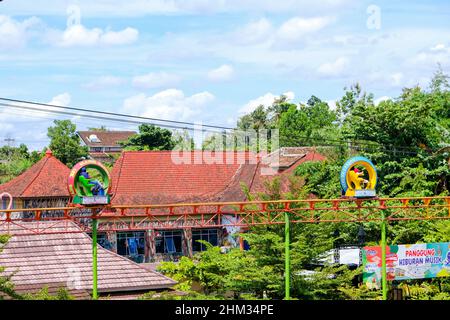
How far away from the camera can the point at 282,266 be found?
119 feet

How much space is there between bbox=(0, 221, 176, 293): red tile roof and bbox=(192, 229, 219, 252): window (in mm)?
16502

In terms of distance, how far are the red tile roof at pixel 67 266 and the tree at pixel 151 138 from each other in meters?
50.9

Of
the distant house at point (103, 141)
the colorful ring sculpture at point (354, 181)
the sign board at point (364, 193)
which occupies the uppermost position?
the distant house at point (103, 141)

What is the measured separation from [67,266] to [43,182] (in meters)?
21.3

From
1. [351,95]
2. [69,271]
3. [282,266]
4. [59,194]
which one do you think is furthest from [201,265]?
[351,95]

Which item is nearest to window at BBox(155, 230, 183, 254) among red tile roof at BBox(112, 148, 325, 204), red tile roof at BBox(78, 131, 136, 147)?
red tile roof at BBox(112, 148, 325, 204)

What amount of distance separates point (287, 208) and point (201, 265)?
23.1ft

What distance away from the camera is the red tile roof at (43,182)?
172 ft

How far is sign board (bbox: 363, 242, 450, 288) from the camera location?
37781 millimetres

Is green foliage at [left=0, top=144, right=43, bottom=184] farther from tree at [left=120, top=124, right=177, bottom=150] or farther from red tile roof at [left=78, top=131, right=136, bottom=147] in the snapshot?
red tile roof at [left=78, top=131, right=136, bottom=147]

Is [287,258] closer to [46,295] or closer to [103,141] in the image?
[46,295]

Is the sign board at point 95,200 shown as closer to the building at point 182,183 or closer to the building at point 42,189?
the building at point 182,183

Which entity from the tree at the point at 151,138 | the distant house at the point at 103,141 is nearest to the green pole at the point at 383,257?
the tree at the point at 151,138

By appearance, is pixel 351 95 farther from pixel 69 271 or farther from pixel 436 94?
pixel 69 271
